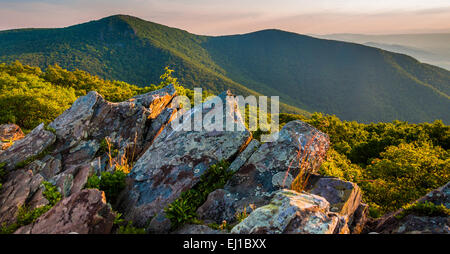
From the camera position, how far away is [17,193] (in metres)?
8.26

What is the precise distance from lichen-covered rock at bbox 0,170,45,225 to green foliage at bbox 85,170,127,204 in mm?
1984

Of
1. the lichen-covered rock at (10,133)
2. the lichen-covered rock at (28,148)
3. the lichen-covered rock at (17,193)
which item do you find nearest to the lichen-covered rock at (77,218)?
the lichen-covered rock at (17,193)

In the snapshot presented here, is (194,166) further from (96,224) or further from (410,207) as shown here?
(410,207)

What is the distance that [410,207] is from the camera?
262 inches

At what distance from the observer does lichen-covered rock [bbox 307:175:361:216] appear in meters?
6.63

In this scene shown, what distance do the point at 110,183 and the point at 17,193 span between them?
3728 mm

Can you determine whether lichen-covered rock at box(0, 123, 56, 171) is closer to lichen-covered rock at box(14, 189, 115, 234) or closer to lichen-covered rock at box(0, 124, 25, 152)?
lichen-covered rock at box(14, 189, 115, 234)

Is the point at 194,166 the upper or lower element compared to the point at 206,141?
lower

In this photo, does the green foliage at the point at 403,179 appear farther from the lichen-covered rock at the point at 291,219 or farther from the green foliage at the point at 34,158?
the green foliage at the point at 34,158

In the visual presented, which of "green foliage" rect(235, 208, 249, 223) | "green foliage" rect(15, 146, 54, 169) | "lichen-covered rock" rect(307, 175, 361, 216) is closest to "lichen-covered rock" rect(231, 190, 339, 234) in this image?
"green foliage" rect(235, 208, 249, 223)

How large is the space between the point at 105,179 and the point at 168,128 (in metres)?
3.91
